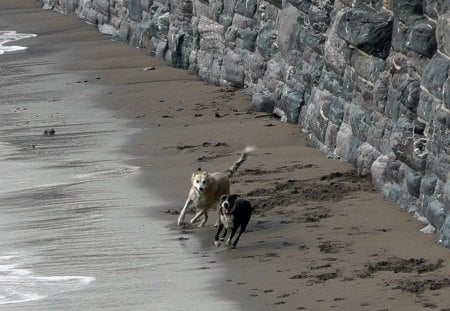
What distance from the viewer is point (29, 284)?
39.9 ft

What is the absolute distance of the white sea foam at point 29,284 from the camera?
38.7 feet

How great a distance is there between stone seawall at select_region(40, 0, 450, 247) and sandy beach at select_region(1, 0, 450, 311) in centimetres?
28

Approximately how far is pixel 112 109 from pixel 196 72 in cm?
269

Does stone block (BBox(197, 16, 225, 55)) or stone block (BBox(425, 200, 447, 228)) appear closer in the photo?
stone block (BBox(425, 200, 447, 228))

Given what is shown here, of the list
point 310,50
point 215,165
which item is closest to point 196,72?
point 310,50

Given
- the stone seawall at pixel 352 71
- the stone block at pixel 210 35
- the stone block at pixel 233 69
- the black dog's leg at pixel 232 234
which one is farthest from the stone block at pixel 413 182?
the stone block at pixel 210 35

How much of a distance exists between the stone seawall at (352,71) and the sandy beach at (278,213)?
11.2 inches

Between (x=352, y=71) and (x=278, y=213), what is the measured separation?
8.10ft

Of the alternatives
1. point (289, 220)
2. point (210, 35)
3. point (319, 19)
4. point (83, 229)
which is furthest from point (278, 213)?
point (210, 35)

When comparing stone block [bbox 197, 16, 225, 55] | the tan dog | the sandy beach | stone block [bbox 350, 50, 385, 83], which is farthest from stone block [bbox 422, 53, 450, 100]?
stone block [bbox 197, 16, 225, 55]

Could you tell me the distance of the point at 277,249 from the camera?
1278 cm

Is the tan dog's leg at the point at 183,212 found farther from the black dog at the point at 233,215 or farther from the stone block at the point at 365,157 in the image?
the stone block at the point at 365,157

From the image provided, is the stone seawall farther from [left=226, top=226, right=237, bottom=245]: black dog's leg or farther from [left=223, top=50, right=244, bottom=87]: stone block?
[left=226, top=226, right=237, bottom=245]: black dog's leg

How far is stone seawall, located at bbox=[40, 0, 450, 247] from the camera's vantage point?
12.8m
